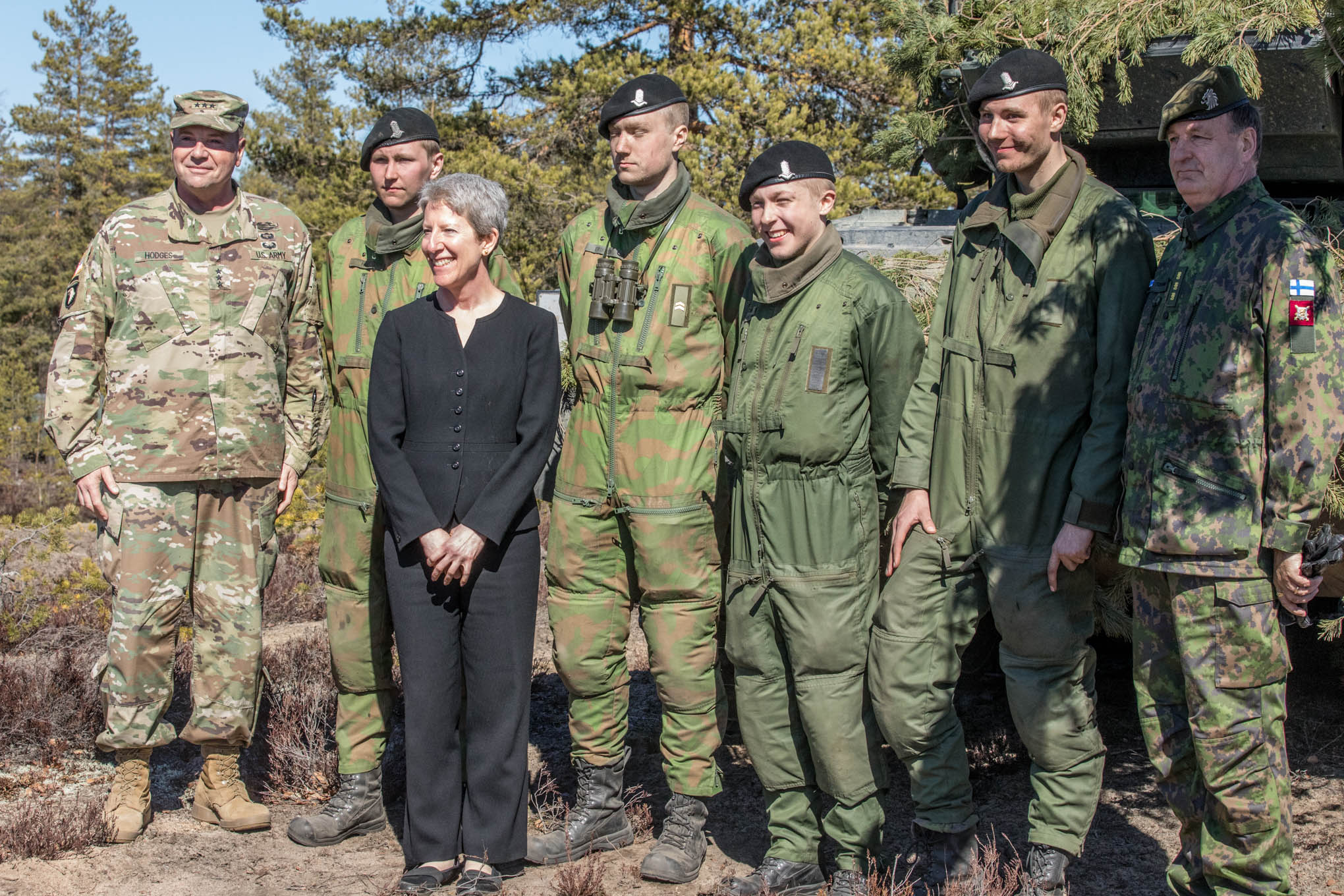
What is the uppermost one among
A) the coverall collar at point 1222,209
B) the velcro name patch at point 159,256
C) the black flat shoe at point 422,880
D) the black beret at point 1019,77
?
the black beret at point 1019,77

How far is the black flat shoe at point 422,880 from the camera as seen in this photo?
376 centimetres

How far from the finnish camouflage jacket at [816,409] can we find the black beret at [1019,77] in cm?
66

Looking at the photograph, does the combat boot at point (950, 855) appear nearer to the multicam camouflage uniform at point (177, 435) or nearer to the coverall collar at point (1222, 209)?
the coverall collar at point (1222, 209)

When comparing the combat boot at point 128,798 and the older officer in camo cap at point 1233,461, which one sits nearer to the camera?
the older officer in camo cap at point 1233,461

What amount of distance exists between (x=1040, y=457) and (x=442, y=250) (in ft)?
6.32

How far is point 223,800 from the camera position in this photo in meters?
4.48

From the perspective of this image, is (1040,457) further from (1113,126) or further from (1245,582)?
(1113,126)

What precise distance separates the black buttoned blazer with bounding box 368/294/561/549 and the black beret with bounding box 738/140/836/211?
88 centimetres

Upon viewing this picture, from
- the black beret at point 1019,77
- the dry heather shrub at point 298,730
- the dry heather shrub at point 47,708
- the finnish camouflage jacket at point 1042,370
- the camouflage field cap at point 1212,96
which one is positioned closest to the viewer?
the camouflage field cap at point 1212,96

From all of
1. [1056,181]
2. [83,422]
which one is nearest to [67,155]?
[83,422]

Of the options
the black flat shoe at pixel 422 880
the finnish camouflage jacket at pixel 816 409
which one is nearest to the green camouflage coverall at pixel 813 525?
the finnish camouflage jacket at pixel 816 409

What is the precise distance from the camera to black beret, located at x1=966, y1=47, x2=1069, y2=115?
137 inches

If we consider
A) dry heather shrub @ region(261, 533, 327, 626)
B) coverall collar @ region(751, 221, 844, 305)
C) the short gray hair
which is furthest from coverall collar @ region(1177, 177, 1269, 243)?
dry heather shrub @ region(261, 533, 327, 626)

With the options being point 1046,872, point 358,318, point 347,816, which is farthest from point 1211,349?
point 347,816
